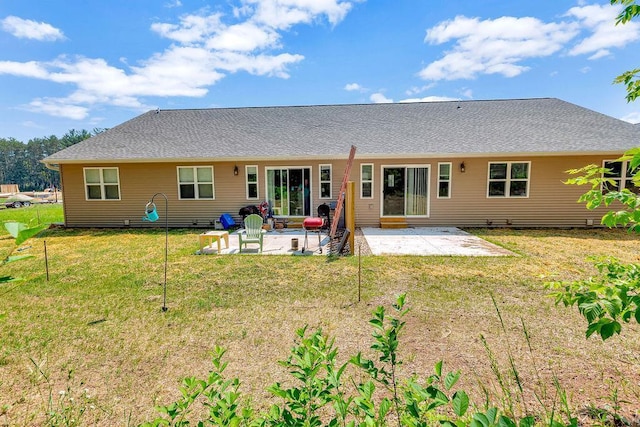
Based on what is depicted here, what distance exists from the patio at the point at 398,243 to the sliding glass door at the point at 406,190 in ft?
3.10

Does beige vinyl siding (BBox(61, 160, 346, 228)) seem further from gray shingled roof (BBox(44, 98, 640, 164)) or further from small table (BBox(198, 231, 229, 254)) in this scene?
small table (BBox(198, 231, 229, 254))

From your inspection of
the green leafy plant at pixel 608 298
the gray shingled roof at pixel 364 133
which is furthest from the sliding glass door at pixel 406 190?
the green leafy plant at pixel 608 298

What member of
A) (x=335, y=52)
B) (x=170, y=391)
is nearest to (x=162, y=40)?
(x=335, y=52)

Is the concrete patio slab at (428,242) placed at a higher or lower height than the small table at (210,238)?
lower

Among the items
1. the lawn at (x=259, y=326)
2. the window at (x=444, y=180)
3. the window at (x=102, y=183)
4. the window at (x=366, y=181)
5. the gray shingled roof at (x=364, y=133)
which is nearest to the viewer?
the lawn at (x=259, y=326)

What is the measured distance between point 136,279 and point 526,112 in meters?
16.0

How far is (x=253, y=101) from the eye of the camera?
22.1 meters

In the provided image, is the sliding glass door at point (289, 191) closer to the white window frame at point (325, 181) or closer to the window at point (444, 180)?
the white window frame at point (325, 181)

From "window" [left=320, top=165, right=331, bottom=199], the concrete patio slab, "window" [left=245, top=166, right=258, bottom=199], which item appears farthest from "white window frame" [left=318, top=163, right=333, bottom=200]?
"window" [left=245, top=166, right=258, bottom=199]

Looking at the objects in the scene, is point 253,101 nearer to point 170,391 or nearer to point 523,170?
point 523,170

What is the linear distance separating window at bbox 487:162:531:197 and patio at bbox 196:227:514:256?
213cm

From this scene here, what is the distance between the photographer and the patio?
25.0ft

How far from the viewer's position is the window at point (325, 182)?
37.0 feet

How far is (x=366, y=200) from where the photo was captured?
11234 millimetres
